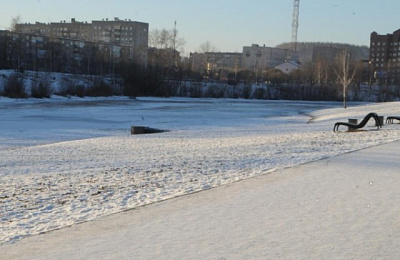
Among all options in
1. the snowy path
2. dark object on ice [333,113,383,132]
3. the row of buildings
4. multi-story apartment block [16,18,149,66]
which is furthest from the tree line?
the snowy path

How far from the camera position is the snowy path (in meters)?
5.80

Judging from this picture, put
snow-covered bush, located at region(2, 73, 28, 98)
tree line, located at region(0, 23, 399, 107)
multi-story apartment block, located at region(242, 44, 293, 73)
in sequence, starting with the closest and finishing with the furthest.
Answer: snow-covered bush, located at region(2, 73, 28, 98) → tree line, located at region(0, 23, 399, 107) → multi-story apartment block, located at region(242, 44, 293, 73)

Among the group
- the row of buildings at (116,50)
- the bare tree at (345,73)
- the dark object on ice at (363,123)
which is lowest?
the dark object on ice at (363,123)

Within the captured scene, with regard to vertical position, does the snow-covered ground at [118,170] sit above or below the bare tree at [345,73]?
below

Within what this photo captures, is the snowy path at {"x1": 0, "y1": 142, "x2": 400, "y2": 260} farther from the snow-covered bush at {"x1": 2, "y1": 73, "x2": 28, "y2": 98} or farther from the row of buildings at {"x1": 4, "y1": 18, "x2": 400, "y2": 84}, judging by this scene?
the row of buildings at {"x1": 4, "y1": 18, "x2": 400, "y2": 84}

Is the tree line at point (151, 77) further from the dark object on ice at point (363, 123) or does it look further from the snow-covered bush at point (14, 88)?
the dark object on ice at point (363, 123)

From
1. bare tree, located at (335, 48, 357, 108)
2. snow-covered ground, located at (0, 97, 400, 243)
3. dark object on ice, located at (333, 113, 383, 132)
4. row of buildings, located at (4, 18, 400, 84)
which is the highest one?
row of buildings, located at (4, 18, 400, 84)

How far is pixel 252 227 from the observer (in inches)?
265

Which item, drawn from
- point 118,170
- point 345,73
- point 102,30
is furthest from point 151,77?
point 102,30

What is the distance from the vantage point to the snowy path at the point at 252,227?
5.80m

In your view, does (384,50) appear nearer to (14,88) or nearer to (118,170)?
(14,88)

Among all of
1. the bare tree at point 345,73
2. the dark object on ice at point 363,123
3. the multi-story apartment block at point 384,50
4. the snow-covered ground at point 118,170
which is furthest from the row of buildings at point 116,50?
the snow-covered ground at point 118,170

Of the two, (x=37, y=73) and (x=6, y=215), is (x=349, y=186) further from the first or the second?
(x=37, y=73)

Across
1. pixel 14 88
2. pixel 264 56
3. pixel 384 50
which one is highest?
pixel 384 50
